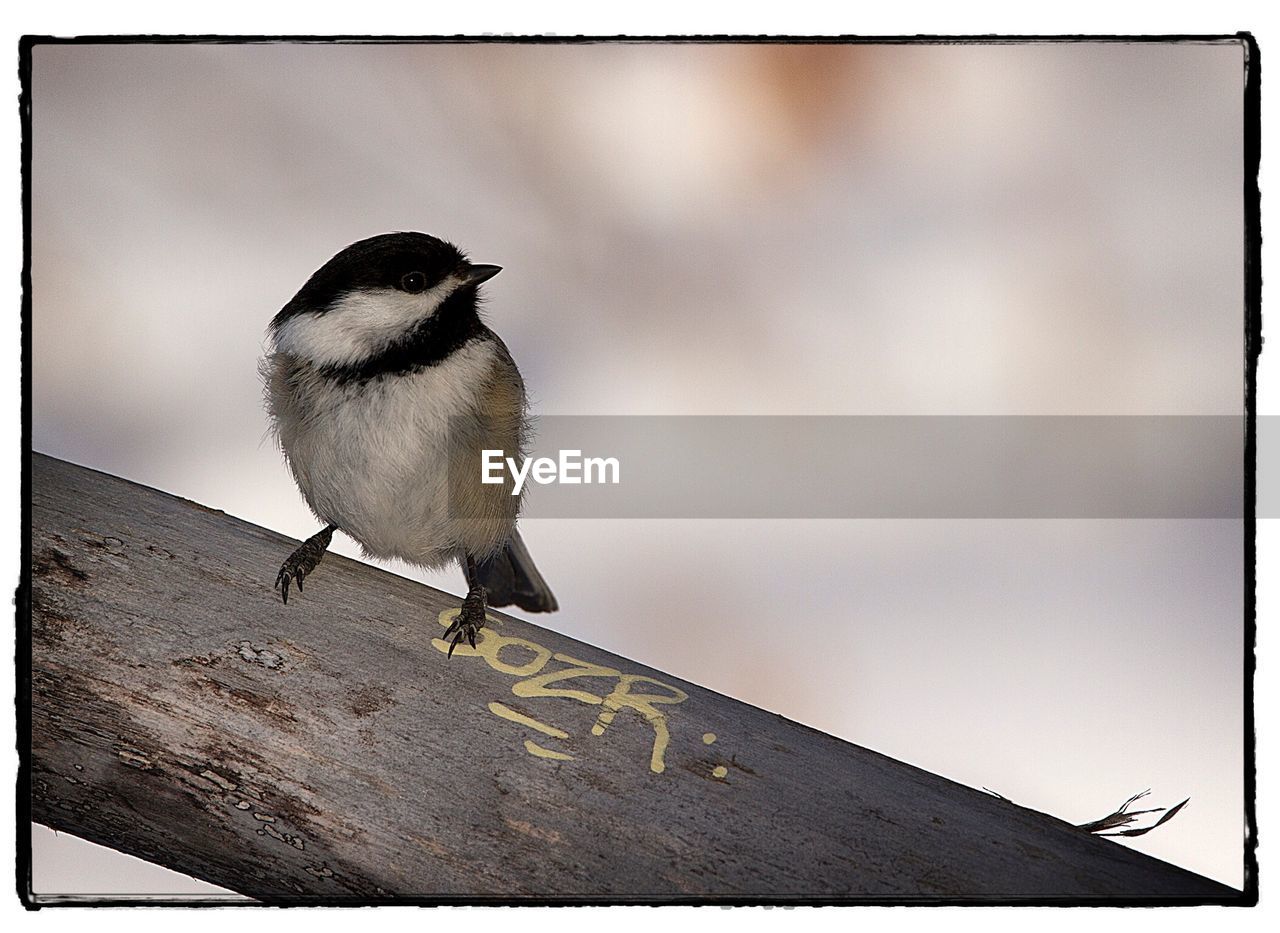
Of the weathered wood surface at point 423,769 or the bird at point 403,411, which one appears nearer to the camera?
the weathered wood surface at point 423,769

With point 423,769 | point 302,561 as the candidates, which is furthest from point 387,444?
point 423,769

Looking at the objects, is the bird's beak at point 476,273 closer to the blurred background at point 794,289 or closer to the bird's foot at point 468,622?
the blurred background at point 794,289

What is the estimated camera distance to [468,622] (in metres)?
1.23

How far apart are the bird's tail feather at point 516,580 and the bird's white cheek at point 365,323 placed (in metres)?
0.25

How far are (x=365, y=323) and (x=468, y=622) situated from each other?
322 mm

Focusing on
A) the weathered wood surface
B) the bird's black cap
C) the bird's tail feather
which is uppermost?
the bird's black cap

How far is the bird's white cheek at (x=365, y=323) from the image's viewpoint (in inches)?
49.0

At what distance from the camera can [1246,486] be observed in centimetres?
129

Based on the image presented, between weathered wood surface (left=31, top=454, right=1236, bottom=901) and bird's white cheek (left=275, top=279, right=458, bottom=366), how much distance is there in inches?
8.9

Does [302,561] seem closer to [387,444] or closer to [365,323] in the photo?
[387,444]

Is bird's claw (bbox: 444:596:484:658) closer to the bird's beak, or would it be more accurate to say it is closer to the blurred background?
the blurred background

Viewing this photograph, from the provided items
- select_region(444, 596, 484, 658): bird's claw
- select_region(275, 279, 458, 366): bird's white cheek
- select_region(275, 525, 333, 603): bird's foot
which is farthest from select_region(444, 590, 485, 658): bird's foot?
select_region(275, 279, 458, 366): bird's white cheek

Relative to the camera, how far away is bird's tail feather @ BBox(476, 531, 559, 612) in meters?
1.30

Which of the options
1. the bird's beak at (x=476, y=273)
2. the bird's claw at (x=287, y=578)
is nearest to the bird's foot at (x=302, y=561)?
the bird's claw at (x=287, y=578)
